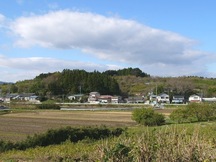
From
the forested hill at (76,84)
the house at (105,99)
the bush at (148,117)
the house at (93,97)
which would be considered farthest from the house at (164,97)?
the bush at (148,117)

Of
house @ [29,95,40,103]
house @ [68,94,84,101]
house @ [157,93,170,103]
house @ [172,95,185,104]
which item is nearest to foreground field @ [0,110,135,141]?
house @ [29,95,40,103]

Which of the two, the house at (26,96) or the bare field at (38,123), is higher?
the house at (26,96)

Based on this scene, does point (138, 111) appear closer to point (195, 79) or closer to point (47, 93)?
point (47, 93)

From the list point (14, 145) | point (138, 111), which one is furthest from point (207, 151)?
point (138, 111)

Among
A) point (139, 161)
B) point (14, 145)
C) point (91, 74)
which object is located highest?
point (91, 74)

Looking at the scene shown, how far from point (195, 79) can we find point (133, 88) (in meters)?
40.3

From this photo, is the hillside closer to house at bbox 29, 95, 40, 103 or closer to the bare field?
house at bbox 29, 95, 40, 103

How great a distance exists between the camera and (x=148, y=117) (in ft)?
122

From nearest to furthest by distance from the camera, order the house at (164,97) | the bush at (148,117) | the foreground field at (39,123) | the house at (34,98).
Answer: the foreground field at (39,123)
the bush at (148,117)
the house at (34,98)
the house at (164,97)

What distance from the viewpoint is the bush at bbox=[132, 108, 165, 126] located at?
118 ft

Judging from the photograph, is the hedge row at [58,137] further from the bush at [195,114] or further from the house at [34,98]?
the house at [34,98]

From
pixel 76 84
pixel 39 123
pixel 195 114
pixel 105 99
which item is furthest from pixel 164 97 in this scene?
pixel 39 123

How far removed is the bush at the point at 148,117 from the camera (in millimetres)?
35875

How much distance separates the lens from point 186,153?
5625mm
